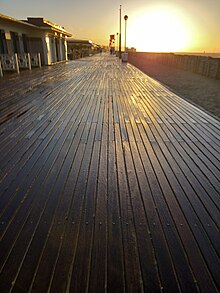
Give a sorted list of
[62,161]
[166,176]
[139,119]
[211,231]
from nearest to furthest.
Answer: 1. [211,231]
2. [166,176]
3. [62,161]
4. [139,119]

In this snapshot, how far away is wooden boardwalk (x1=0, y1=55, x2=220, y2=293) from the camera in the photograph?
66.0 inches

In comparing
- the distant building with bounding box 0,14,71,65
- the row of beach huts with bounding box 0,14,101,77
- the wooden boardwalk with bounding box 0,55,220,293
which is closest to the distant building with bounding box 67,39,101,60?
the row of beach huts with bounding box 0,14,101,77

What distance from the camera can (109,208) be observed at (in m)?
2.37

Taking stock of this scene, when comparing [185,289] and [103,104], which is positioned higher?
[103,104]

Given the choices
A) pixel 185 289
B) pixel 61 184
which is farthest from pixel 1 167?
pixel 185 289

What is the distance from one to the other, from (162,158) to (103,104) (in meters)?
4.06

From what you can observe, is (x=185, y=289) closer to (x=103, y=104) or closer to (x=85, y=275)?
(x=85, y=275)

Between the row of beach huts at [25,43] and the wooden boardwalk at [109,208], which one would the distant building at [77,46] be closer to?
the row of beach huts at [25,43]

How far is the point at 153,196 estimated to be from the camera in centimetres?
258

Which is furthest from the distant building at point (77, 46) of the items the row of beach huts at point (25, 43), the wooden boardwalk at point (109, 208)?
the wooden boardwalk at point (109, 208)

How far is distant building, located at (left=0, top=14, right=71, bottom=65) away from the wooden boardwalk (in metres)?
13.8

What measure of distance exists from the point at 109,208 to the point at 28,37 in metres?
21.7

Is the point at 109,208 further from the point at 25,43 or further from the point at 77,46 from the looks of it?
the point at 77,46

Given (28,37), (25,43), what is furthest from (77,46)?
(25,43)
